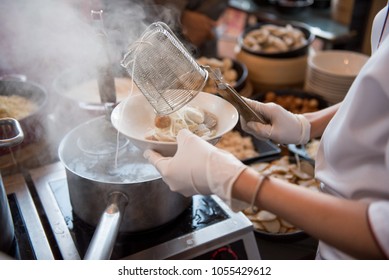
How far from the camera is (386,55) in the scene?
80cm

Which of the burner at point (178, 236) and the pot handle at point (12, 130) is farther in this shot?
the burner at point (178, 236)

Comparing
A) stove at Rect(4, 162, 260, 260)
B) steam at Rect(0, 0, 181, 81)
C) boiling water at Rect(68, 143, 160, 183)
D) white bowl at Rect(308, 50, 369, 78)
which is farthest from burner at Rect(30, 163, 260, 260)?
white bowl at Rect(308, 50, 369, 78)

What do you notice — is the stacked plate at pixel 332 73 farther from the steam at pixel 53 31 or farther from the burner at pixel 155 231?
the burner at pixel 155 231

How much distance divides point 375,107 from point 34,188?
1198mm

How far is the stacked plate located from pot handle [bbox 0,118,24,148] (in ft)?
5.79

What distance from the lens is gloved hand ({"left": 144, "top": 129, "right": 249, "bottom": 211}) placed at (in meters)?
0.92

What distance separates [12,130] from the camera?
1182mm

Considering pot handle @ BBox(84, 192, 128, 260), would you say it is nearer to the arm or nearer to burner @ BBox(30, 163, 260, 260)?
burner @ BBox(30, 163, 260, 260)

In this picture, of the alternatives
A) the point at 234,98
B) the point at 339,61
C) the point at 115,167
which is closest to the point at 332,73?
the point at 339,61

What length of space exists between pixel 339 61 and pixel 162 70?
5.91 feet

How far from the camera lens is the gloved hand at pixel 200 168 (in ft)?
3.01

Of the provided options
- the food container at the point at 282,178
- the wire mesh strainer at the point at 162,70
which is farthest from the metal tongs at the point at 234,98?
the food container at the point at 282,178

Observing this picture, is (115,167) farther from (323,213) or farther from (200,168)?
(323,213)
